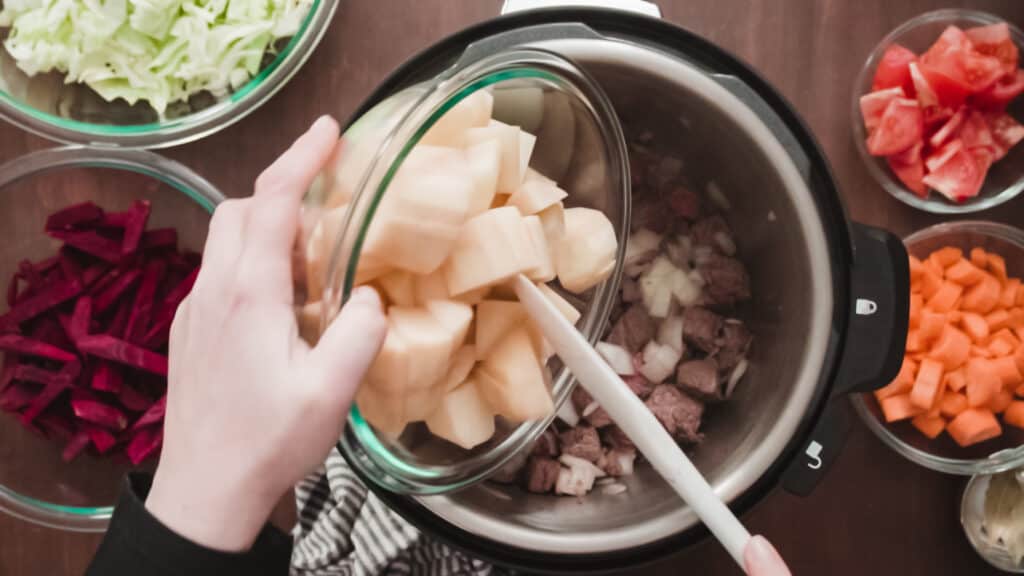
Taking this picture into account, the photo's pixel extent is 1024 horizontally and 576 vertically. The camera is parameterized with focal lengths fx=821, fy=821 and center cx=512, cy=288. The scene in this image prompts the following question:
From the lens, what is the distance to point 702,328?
37.1 inches

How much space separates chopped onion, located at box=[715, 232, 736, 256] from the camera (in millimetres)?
951

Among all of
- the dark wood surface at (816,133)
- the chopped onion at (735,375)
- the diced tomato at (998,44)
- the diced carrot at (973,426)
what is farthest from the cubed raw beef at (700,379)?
the diced tomato at (998,44)

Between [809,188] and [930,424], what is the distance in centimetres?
46

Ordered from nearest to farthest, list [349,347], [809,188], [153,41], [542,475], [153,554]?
1. [349,347]
2. [153,554]
3. [809,188]
4. [542,475]
5. [153,41]

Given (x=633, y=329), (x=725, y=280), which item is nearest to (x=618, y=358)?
(x=633, y=329)

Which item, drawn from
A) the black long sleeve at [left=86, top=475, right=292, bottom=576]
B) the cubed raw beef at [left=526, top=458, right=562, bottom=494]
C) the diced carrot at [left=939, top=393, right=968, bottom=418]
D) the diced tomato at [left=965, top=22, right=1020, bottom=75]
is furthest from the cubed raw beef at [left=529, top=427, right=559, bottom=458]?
the diced tomato at [left=965, top=22, right=1020, bottom=75]

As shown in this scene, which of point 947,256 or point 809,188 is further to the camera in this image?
point 947,256

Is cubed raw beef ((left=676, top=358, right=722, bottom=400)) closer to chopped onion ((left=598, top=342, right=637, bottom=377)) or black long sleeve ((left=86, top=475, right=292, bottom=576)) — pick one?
chopped onion ((left=598, top=342, right=637, bottom=377))

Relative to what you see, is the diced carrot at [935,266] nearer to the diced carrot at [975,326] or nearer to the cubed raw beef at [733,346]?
the diced carrot at [975,326]

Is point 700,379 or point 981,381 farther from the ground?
point 700,379

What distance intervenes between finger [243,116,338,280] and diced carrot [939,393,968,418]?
0.85 meters

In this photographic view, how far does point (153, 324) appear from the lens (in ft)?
3.39

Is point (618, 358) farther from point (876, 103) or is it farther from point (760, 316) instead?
point (876, 103)

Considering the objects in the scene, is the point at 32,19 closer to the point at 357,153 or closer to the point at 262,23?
the point at 262,23
